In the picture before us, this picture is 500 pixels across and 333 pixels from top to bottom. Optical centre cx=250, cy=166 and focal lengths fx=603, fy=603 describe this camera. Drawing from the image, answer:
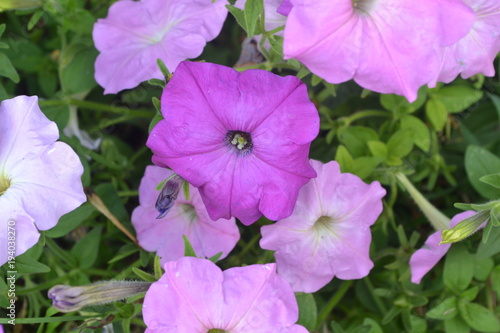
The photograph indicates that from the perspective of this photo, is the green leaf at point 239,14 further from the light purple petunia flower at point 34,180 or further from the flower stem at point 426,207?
the flower stem at point 426,207

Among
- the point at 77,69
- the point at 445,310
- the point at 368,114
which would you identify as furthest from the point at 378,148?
the point at 77,69

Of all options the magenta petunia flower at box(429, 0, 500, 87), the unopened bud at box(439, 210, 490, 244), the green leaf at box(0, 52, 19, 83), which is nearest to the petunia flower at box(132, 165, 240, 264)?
the green leaf at box(0, 52, 19, 83)

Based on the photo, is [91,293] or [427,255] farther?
[427,255]

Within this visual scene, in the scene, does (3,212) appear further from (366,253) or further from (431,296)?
(431,296)

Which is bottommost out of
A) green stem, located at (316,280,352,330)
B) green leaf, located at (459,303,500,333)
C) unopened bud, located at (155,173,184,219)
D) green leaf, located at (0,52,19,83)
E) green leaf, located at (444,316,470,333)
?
green stem, located at (316,280,352,330)

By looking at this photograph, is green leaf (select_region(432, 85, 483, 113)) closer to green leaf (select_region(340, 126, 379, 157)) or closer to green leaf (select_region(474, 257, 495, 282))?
green leaf (select_region(340, 126, 379, 157))

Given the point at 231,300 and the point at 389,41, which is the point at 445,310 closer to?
the point at 231,300
